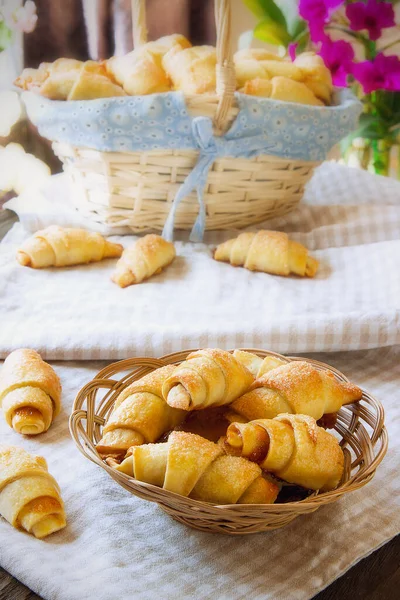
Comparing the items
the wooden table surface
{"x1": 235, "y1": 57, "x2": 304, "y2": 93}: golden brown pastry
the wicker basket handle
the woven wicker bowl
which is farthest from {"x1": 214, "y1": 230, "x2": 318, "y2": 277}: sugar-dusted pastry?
the wooden table surface

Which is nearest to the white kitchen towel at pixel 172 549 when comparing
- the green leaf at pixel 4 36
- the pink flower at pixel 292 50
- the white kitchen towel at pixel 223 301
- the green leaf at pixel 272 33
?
the white kitchen towel at pixel 223 301

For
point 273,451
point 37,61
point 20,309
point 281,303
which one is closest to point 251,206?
point 281,303

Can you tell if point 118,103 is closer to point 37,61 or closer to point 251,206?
point 251,206

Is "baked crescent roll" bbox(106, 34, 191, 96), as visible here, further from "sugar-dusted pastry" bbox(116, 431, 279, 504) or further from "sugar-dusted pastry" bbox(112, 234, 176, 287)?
"sugar-dusted pastry" bbox(116, 431, 279, 504)

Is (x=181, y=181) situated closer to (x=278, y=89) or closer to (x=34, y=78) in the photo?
(x=278, y=89)

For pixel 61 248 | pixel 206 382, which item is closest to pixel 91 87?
pixel 61 248
